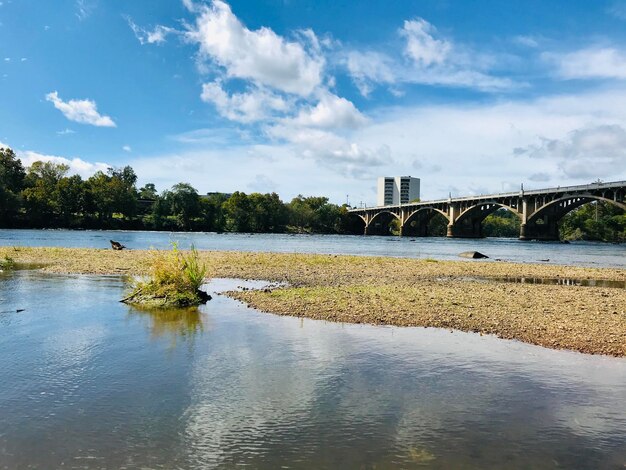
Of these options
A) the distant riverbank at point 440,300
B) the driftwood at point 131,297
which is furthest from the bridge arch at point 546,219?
the driftwood at point 131,297

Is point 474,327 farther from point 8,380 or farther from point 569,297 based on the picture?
point 8,380

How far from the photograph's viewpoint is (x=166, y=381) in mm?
10242

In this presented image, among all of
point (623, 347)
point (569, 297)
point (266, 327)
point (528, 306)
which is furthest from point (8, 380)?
point (569, 297)

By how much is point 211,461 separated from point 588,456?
5406mm

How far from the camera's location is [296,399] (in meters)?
9.38

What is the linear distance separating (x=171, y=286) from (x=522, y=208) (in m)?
115

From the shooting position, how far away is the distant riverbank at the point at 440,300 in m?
15.2

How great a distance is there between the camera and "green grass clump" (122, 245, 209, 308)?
1975 centimetres

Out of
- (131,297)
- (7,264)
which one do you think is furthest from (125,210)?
(131,297)

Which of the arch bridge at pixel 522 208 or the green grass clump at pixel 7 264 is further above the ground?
the arch bridge at pixel 522 208

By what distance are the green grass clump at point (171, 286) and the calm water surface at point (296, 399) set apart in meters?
4.00

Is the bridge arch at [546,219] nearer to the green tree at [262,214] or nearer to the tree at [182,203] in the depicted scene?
the green tree at [262,214]

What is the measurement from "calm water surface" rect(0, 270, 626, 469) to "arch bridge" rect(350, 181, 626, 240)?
92164 millimetres

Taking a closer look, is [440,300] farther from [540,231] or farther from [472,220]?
[472,220]
